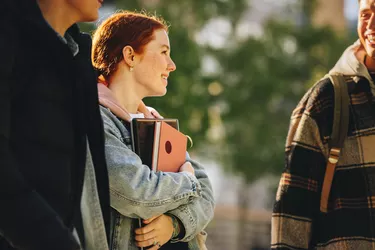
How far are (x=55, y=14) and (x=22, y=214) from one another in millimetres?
733

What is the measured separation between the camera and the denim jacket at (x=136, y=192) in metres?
2.88

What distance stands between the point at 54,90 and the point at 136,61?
2.76 feet

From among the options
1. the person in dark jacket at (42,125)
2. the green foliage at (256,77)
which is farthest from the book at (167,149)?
the green foliage at (256,77)

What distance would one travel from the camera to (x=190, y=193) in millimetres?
3012

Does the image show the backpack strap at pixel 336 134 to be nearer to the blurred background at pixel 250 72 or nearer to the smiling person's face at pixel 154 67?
the smiling person's face at pixel 154 67

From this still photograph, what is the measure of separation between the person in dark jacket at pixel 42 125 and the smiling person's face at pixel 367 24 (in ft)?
5.57

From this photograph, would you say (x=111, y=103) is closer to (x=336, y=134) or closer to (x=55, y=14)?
(x=55, y=14)

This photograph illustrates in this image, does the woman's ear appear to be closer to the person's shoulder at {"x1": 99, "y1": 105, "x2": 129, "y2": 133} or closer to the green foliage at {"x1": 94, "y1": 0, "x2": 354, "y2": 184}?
the person's shoulder at {"x1": 99, "y1": 105, "x2": 129, "y2": 133}

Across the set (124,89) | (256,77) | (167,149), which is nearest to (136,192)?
(167,149)

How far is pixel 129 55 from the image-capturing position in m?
3.21

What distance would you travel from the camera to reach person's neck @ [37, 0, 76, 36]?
101 inches

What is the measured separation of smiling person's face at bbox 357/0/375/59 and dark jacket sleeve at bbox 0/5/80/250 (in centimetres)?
211

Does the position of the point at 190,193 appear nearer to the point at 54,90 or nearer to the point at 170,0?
the point at 54,90

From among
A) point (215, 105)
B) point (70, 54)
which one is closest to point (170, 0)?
point (215, 105)
